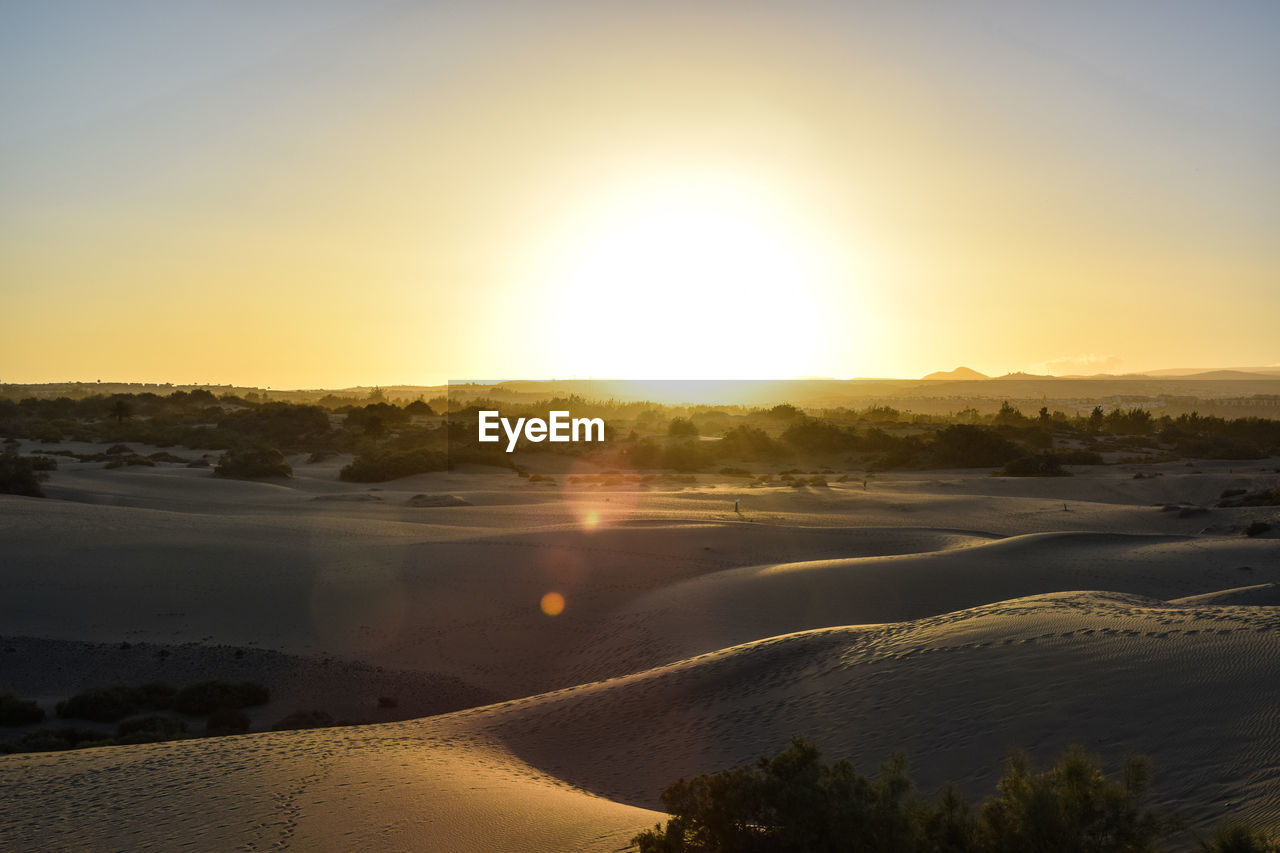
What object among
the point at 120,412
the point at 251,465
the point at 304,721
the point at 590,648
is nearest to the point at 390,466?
the point at 251,465

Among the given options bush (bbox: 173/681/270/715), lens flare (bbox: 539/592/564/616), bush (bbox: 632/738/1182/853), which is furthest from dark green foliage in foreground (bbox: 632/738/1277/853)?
lens flare (bbox: 539/592/564/616)

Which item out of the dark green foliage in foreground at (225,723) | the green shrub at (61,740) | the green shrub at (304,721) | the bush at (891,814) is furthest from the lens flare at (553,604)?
the bush at (891,814)

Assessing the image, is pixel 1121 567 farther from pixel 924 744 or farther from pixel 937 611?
pixel 924 744

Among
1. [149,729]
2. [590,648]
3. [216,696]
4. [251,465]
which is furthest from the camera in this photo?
[251,465]

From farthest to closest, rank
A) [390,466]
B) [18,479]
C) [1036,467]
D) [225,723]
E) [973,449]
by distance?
[973,449] → [1036,467] → [390,466] → [18,479] → [225,723]

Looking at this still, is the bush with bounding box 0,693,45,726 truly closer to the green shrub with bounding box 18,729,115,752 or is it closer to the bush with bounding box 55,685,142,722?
the bush with bounding box 55,685,142,722

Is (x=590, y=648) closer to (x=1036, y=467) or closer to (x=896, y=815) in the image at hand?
(x=896, y=815)
